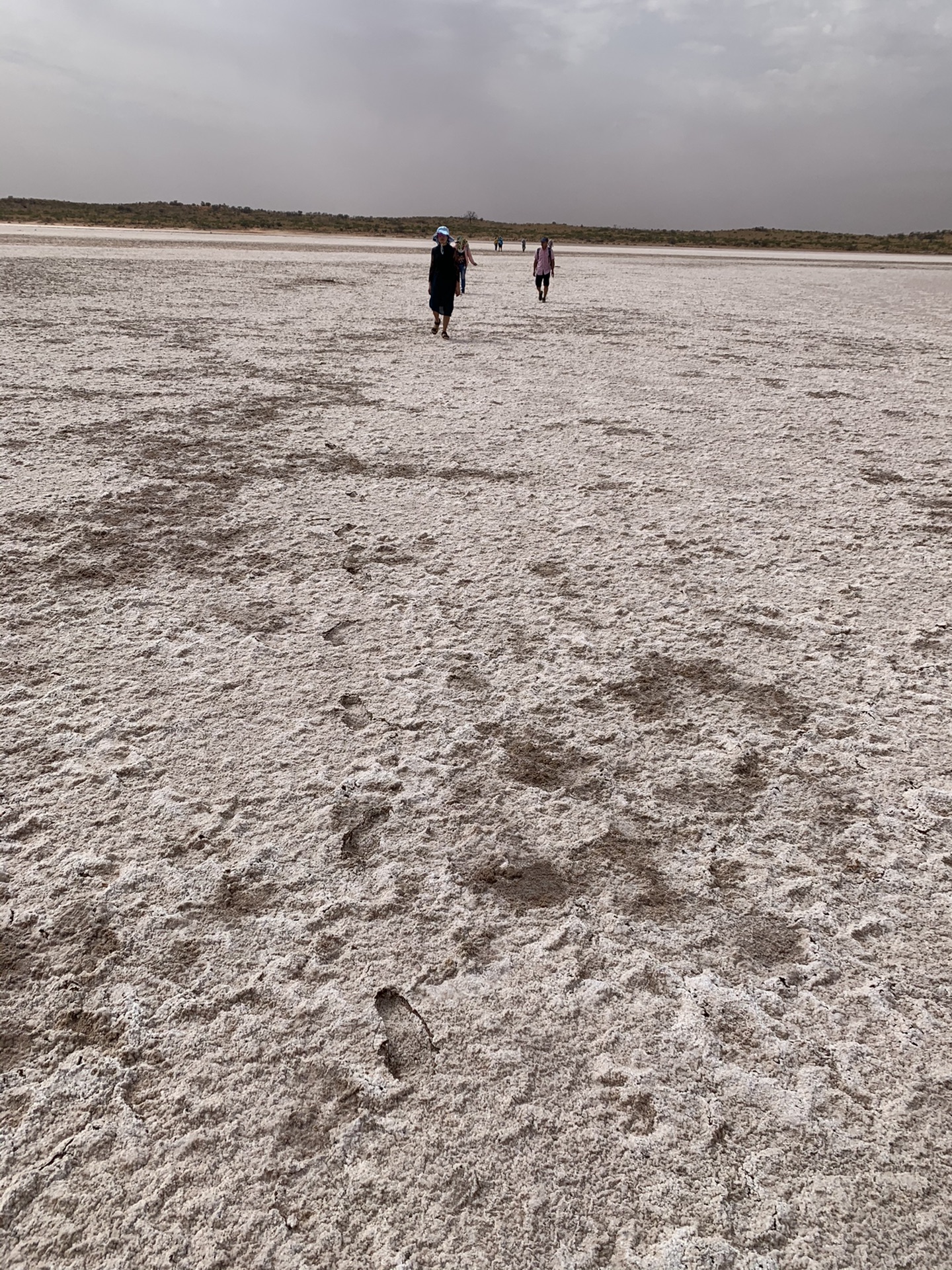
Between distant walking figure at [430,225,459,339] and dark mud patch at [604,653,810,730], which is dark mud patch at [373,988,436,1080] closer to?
dark mud patch at [604,653,810,730]

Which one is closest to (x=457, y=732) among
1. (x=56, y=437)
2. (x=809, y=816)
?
(x=809, y=816)

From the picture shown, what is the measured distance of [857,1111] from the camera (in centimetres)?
151

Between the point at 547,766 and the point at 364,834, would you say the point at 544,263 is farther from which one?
the point at 364,834

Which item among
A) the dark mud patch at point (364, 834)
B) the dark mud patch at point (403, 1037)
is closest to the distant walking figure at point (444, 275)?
the dark mud patch at point (364, 834)

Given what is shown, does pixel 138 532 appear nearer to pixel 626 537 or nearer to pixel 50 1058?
pixel 626 537

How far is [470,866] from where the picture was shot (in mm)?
2037

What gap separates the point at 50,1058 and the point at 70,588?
7.24 ft

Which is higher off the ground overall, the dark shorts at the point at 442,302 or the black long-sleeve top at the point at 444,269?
the black long-sleeve top at the point at 444,269

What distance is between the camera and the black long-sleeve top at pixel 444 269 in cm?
948

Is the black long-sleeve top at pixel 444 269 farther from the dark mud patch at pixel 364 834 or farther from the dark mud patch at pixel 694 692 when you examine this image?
the dark mud patch at pixel 364 834

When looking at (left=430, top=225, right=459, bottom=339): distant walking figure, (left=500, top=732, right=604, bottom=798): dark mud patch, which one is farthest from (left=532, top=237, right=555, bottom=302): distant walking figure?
(left=500, top=732, right=604, bottom=798): dark mud patch

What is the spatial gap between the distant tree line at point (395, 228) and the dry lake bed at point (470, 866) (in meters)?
43.6

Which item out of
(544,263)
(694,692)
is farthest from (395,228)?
(694,692)

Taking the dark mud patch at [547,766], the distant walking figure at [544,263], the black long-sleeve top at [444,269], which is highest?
the distant walking figure at [544,263]
